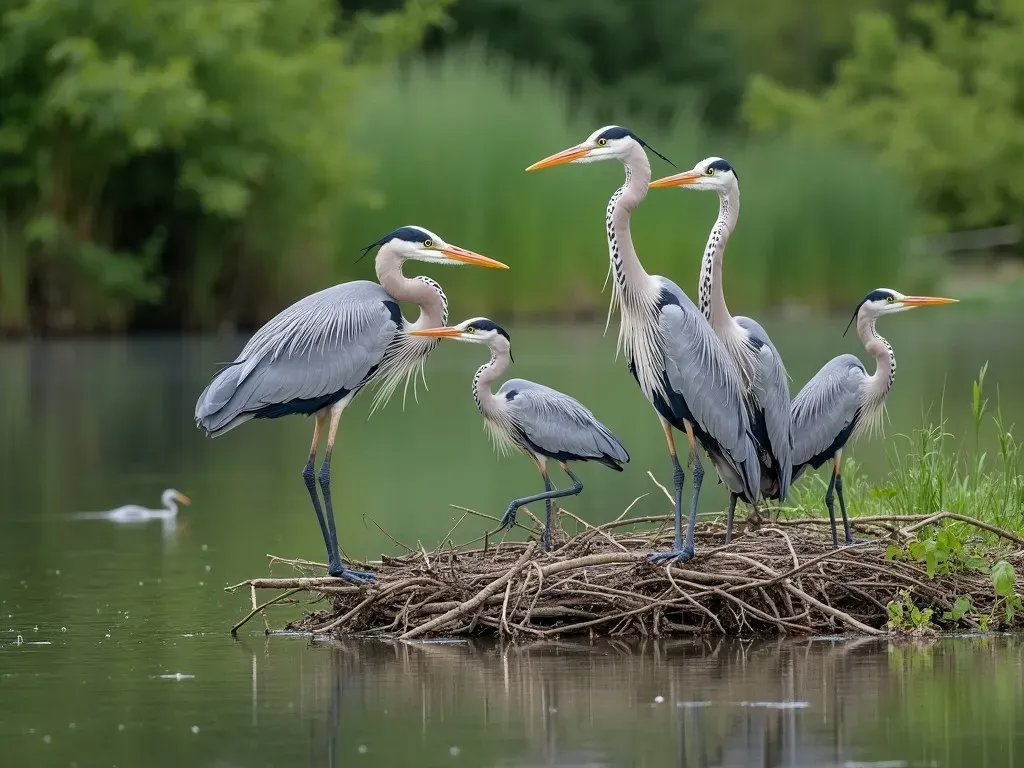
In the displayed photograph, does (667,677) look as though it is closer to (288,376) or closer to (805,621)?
(805,621)

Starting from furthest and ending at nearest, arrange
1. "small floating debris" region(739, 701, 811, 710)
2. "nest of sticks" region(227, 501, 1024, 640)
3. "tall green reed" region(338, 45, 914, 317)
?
"tall green reed" region(338, 45, 914, 317)
"nest of sticks" region(227, 501, 1024, 640)
"small floating debris" region(739, 701, 811, 710)

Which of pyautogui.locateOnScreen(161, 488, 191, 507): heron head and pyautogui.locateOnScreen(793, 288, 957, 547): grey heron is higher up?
pyautogui.locateOnScreen(793, 288, 957, 547): grey heron

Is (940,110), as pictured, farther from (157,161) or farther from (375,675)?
(375,675)

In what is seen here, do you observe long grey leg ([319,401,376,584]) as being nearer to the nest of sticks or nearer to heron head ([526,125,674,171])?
the nest of sticks

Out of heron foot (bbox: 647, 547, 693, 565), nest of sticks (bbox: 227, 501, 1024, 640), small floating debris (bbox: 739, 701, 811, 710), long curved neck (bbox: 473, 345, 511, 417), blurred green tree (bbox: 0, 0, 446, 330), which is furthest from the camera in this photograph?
blurred green tree (bbox: 0, 0, 446, 330)

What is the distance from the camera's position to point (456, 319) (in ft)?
97.5

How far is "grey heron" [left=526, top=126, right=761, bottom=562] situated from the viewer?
8617mm

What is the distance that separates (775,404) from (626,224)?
1036 mm

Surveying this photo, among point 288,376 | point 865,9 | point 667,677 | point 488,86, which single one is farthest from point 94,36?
point 865,9

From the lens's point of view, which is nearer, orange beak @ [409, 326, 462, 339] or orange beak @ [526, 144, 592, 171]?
orange beak @ [526, 144, 592, 171]

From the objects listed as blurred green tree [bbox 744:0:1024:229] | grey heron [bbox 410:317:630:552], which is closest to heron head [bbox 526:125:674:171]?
grey heron [bbox 410:317:630:552]

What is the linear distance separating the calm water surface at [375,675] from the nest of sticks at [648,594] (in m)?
0.19

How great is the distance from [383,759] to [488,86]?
28.1 metres

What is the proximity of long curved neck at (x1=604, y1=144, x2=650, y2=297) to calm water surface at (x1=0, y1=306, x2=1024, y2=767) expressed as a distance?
5.36 feet
